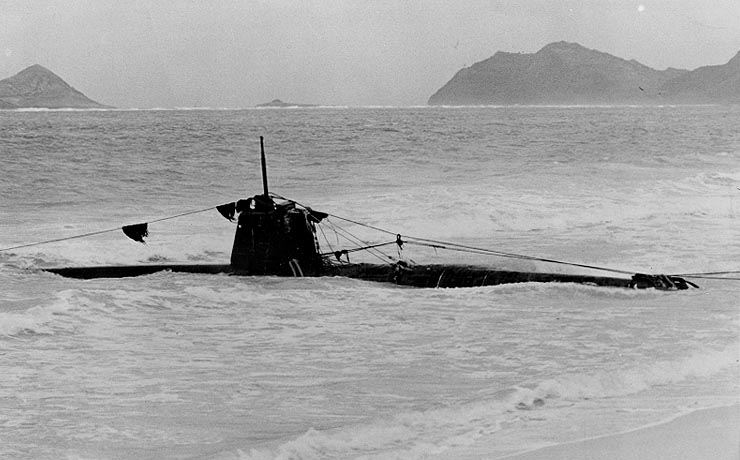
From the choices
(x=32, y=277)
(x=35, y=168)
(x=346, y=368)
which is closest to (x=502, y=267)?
(x=346, y=368)

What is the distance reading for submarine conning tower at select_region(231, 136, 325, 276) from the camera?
11.0m

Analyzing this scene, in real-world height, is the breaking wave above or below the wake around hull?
below

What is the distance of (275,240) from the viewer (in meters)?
11.2

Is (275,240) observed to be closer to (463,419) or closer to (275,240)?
(275,240)

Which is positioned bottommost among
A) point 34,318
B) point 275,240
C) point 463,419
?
point 463,419

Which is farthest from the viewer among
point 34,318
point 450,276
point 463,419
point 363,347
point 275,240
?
point 275,240

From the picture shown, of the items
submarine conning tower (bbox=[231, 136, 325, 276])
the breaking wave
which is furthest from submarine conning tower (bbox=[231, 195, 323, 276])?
the breaking wave

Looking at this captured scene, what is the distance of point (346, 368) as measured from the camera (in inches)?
265

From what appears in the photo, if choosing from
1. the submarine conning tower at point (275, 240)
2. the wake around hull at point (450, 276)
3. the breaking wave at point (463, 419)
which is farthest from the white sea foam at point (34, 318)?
the breaking wave at point (463, 419)

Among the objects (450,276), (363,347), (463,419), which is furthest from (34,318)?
(463,419)

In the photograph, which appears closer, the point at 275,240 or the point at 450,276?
the point at 450,276

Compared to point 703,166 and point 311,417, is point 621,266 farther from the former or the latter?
point 703,166

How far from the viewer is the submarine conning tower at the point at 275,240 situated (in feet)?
36.1

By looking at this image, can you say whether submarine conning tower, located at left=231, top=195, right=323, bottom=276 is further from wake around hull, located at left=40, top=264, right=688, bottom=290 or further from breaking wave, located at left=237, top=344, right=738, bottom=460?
breaking wave, located at left=237, top=344, right=738, bottom=460
